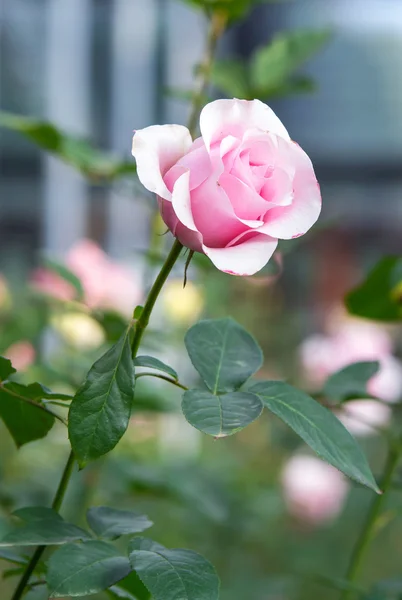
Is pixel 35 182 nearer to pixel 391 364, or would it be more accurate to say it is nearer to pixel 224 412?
pixel 391 364

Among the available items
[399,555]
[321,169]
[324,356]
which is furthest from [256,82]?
[321,169]

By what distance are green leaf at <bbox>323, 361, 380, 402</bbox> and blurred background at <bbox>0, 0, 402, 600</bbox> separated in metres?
0.64

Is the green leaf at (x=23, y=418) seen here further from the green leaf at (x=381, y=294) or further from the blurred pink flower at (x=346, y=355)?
the blurred pink flower at (x=346, y=355)

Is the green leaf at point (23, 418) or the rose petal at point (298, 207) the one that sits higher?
the rose petal at point (298, 207)

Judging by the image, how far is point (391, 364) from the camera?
0.91m

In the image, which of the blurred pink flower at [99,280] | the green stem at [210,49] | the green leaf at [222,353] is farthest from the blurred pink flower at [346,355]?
the green leaf at [222,353]

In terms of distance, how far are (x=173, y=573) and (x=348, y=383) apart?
0.60 feet

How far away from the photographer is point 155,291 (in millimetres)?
295

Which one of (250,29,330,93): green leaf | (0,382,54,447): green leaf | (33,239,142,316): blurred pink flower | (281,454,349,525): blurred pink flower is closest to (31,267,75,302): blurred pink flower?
(33,239,142,316): blurred pink flower

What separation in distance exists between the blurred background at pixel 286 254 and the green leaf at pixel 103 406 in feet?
2.58

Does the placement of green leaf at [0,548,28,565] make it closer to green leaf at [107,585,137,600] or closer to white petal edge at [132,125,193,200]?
green leaf at [107,585,137,600]

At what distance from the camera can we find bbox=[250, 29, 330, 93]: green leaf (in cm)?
65

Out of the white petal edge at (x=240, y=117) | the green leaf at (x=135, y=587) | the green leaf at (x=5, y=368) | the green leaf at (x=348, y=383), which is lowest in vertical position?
the green leaf at (x=135, y=587)

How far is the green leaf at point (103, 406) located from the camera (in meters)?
0.28
